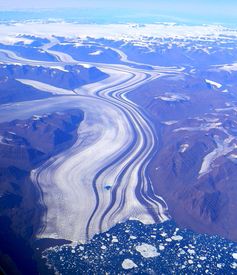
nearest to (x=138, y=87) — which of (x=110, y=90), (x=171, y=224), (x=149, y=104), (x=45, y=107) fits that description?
(x=110, y=90)

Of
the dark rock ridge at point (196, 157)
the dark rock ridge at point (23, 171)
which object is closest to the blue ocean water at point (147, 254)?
the dark rock ridge at point (196, 157)

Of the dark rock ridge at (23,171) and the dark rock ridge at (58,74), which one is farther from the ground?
the dark rock ridge at (58,74)

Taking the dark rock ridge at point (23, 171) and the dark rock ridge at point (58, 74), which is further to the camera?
the dark rock ridge at point (58, 74)

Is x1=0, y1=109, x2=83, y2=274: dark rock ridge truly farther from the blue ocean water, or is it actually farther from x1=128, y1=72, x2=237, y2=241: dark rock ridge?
x1=128, y1=72, x2=237, y2=241: dark rock ridge

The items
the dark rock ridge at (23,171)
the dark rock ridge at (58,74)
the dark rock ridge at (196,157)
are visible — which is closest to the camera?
the dark rock ridge at (23,171)

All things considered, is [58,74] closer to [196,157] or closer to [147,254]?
[196,157]

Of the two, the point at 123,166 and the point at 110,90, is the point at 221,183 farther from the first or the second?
the point at 110,90

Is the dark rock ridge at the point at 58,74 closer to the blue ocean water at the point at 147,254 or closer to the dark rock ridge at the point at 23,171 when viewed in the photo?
the dark rock ridge at the point at 23,171

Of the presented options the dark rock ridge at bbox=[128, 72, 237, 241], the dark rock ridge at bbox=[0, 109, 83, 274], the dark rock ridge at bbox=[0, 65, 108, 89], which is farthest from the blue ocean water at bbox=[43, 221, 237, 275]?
the dark rock ridge at bbox=[0, 65, 108, 89]

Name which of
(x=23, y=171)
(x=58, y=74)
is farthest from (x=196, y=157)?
(x=58, y=74)
